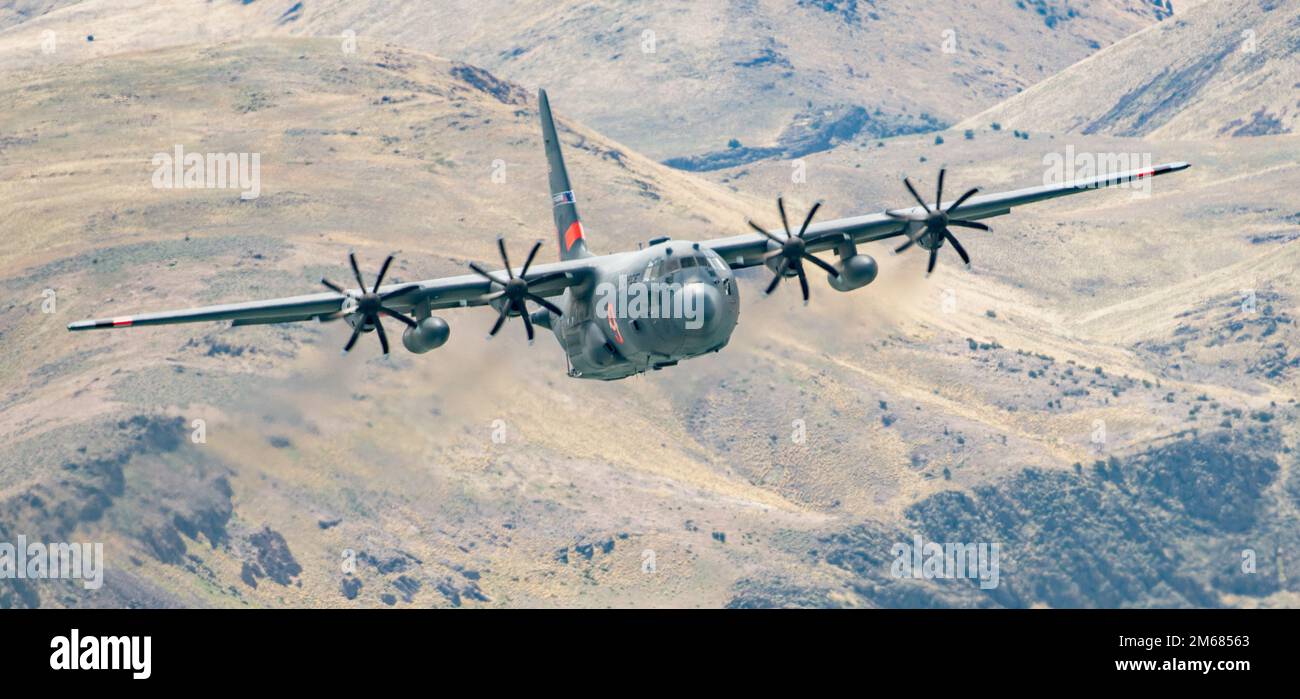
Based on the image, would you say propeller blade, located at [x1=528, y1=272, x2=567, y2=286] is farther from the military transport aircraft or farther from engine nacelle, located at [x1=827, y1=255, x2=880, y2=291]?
engine nacelle, located at [x1=827, y1=255, x2=880, y2=291]

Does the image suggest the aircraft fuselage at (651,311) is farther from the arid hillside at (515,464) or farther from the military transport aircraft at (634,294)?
the arid hillside at (515,464)

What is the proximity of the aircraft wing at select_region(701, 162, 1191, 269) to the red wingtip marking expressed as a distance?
10.2m

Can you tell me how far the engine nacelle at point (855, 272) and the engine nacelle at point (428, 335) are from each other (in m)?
13.0

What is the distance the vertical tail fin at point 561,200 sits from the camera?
247ft

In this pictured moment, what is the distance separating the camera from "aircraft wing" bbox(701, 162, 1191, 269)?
65.1 metres

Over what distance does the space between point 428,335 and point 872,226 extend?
53.4 feet

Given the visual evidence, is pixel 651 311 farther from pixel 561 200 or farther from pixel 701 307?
pixel 561 200

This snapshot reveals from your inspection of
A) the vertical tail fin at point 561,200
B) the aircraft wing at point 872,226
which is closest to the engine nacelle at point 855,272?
the aircraft wing at point 872,226
